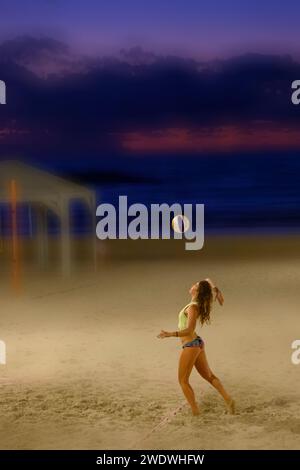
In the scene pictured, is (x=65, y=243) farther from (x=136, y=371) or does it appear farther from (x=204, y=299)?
(x=204, y=299)

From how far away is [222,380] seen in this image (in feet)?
21.3

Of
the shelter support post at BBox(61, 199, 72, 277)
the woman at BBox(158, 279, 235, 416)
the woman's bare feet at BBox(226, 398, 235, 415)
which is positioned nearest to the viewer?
the woman at BBox(158, 279, 235, 416)

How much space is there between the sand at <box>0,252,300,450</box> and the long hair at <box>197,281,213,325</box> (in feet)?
3.14

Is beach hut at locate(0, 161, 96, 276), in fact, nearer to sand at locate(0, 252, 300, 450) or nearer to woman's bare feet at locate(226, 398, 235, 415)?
sand at locate(0, 252, 300, 450)

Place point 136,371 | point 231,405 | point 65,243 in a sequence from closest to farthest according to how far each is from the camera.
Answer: point 231,405 < point 136,371 < point 65,243

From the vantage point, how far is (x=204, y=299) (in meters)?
5.05

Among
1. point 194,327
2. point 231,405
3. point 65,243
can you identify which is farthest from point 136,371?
point 65,243

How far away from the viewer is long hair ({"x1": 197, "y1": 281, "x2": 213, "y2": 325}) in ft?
16.5

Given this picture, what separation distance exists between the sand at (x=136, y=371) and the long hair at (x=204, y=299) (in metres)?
0.96

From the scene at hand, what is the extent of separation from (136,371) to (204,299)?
7.20 ft

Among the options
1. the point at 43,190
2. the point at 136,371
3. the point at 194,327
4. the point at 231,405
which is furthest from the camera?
the point at 43,190

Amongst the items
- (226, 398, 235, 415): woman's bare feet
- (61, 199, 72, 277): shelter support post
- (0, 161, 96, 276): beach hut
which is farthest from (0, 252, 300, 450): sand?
(0, 161, 96, 276): beach hut

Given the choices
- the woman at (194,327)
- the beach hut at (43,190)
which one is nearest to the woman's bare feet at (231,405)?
the woman at (194,327)
